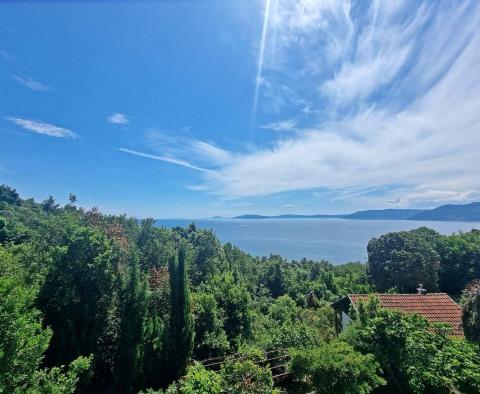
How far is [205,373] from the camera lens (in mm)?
6355

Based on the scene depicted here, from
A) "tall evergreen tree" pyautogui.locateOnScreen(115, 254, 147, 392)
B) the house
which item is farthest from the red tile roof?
"tall evergreen tree" pyautogui.locateOnScreen(115, 254, 147, 392)

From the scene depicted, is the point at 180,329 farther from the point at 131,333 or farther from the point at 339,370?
the point at 339,370

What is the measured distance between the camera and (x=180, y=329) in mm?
13320

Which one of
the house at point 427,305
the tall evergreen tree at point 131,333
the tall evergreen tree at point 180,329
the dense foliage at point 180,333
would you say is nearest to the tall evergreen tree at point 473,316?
the dense foliage at point 180,333

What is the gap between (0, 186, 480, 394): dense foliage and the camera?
6.48m

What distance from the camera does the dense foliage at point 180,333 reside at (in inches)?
255

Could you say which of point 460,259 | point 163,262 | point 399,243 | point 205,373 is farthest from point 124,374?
point 460,259

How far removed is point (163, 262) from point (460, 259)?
33.0 m

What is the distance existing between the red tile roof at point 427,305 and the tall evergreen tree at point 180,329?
7.78m

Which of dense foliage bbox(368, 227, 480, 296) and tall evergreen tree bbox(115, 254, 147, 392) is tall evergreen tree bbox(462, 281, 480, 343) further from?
dense foliage bbox(368, 227, 480, 296)

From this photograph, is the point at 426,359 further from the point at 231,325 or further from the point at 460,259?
the point at 460,259

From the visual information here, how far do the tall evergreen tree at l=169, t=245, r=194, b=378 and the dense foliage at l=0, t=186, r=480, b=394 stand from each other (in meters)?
0.05

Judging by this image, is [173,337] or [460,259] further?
[460,259]

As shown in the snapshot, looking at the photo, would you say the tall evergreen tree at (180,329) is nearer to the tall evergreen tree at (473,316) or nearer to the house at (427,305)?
the house at (427,305)
